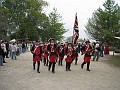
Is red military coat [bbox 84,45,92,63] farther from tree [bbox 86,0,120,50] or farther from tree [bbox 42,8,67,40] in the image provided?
tree [bbox 42,8,67,40]

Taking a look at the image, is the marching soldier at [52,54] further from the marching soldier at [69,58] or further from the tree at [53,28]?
the tree at [53,28]

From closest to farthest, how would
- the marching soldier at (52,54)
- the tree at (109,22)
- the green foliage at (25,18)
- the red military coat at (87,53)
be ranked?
the marching soldier at (52,54) < the red military coat at (87,53) < the tree at (109,22) < the green foliage at (25,18)

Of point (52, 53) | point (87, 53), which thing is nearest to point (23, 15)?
point (87, 53)

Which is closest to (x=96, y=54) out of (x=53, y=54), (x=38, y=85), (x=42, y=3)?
(x=53, y=54)

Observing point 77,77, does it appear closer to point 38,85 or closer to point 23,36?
point 38,85

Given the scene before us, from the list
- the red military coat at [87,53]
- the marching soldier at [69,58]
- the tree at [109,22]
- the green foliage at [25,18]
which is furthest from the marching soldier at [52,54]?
the green foliage at [25,18]

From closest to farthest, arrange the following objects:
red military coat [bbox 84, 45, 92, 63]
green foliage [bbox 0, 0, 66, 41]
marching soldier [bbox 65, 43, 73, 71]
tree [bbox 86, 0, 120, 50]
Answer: marching soldier [bbox 65, 43, 73, 71], red military coat [bbox 84, 45, 92, 63], tree [bbox 86, 0, 120, 50], green foliage [bbox 0, 0, 66, 41]

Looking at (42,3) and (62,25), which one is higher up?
(42,3)

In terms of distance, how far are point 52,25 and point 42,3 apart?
22.9 ft

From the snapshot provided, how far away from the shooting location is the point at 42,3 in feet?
204

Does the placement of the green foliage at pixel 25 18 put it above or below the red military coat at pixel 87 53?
above

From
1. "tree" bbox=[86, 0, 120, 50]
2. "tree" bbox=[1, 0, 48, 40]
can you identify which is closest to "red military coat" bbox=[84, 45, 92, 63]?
"tree" bbox=[86, 0, 120, 50]

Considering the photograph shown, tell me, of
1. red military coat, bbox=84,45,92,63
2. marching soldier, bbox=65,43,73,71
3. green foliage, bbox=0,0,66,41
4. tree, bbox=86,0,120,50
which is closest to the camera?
marching soldier, bbox=65,43,73,71

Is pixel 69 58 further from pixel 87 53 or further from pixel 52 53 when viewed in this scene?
pixel 52 53
